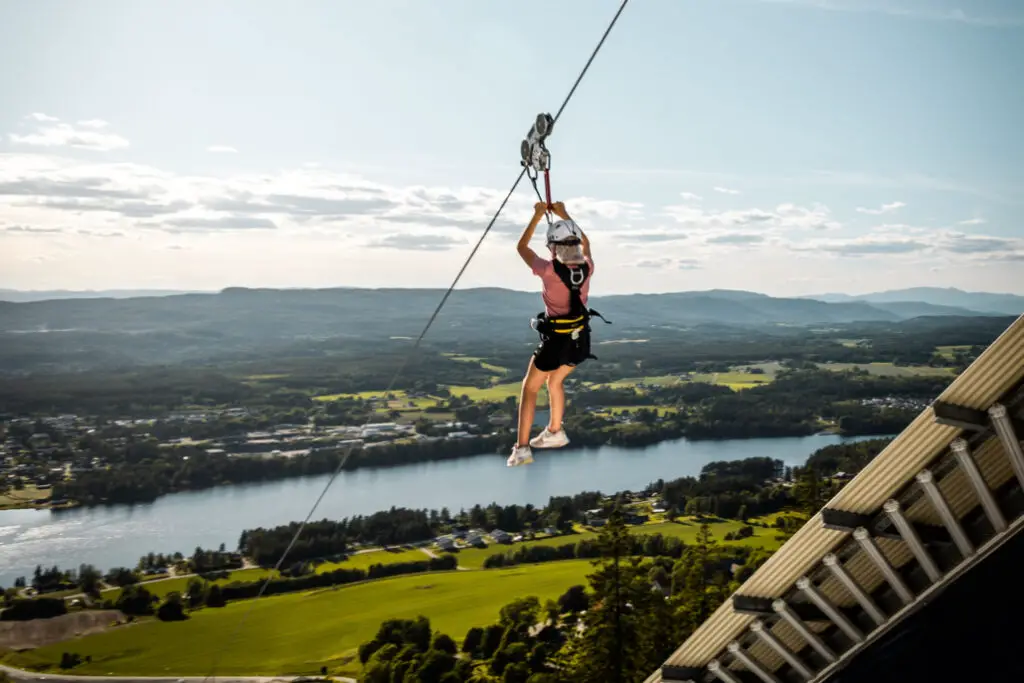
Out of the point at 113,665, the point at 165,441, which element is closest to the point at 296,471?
the point at 165,441

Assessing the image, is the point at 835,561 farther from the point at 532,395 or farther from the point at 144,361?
the point at 144,361

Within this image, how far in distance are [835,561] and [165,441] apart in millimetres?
61721

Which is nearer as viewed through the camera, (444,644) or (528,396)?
(528,396)

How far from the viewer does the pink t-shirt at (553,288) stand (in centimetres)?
405

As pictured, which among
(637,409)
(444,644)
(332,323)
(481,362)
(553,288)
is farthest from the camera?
(332,323)

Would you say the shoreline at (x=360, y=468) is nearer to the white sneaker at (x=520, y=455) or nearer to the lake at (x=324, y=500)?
the lake at (x=324, y=500)

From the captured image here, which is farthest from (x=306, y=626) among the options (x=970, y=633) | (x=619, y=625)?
(x=970, y=633)

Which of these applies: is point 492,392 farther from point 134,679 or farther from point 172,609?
point 134,679

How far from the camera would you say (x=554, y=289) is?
13.5 ft

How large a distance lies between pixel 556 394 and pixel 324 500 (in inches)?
1740

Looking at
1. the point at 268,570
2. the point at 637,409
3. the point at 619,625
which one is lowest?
the point at 268,570

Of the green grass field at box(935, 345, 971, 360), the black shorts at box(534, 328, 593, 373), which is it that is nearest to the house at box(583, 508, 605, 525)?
the black shorts at box(534, 328, 593, 373)

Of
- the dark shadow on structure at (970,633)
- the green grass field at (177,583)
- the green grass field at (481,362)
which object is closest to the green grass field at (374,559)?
the green grass field at (177,583)

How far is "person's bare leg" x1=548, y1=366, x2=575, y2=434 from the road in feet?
75.5
